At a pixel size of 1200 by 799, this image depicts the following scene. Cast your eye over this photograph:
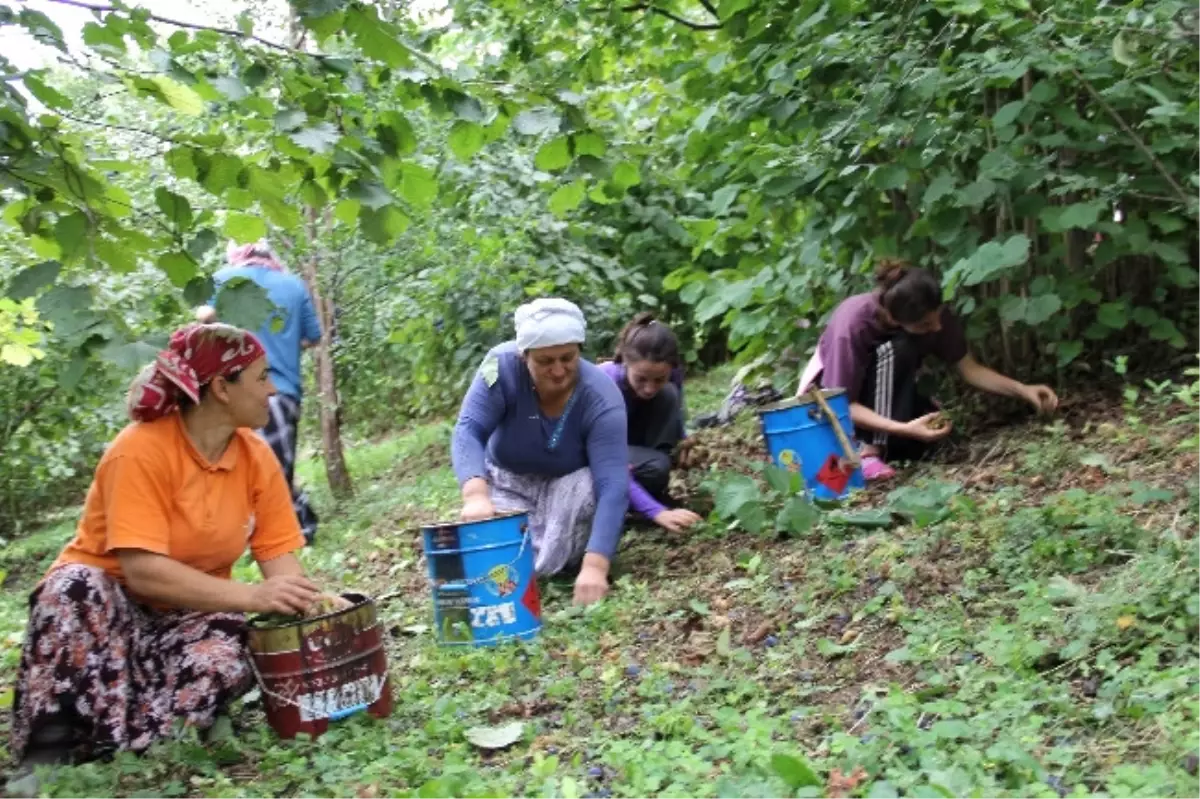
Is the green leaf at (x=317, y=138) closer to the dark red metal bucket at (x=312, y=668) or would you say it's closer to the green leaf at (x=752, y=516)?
the dark red metal bucket at (x=312, y=668)

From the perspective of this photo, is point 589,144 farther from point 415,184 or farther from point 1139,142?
point 1139,142

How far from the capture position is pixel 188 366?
310cm

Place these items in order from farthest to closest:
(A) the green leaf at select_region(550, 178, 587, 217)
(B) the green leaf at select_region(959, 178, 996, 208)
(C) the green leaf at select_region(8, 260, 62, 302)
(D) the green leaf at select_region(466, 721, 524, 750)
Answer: (B) the green leaf at select_region(959, 178, 996, 208)
(A) the green leaf at select_region(550, 178, 587, 217)
(D) the green leaf at select_region(466, 721, 524, 750)
(C) the green leaf at select_region(8, 260, 62, 302)

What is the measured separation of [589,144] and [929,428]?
2.45 m

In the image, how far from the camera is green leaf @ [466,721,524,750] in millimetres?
2881

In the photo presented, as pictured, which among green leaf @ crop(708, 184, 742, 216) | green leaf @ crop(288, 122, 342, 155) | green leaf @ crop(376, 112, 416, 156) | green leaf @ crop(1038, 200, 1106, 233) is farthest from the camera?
green leaf @ crop(708, 184, 742, 216)

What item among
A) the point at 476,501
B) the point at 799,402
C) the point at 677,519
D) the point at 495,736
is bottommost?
the point at 495,736

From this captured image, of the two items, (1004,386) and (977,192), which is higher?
(977,192)

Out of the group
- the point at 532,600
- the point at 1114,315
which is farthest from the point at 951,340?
the point at 532,600

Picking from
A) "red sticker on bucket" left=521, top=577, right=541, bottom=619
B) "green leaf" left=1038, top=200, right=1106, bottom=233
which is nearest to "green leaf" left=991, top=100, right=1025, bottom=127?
"green leaf" left=1038, top=200, right=1106, bottom=233

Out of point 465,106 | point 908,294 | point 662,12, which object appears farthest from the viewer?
point 662,12

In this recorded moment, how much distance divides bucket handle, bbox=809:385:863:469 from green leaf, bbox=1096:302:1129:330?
4.04 ft

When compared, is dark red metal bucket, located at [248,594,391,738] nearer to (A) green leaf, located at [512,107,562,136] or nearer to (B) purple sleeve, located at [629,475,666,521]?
(A) green leaf, located at [512,107,562,136]

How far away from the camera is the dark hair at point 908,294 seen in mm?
4969
